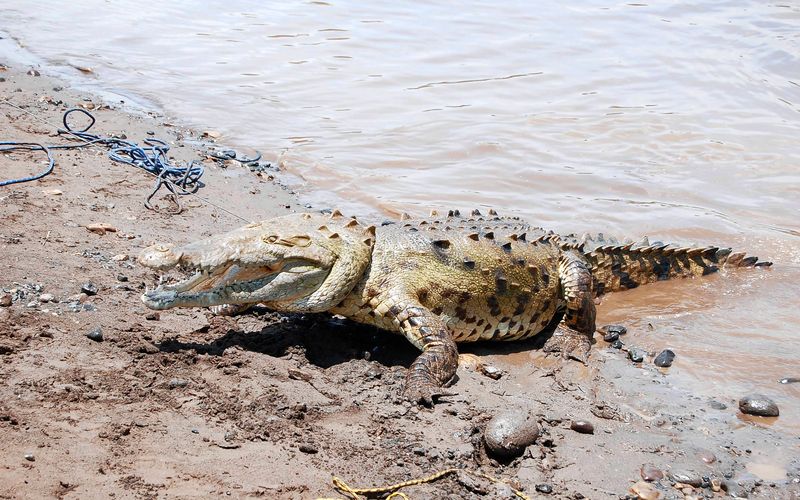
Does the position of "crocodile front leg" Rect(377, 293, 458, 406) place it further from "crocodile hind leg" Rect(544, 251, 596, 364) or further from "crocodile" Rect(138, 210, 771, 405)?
"crocodile hind leg" Rect(544, 251, 596, 364)

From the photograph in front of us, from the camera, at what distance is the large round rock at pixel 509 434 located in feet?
14.0

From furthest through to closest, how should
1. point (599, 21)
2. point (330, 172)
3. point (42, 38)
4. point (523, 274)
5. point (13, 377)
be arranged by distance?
point (599, 21) → point (42, 38) → point (330, 172) → point (523, 274) → point (13, 377)

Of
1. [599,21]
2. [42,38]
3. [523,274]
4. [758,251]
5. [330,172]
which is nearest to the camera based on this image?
[523,274]

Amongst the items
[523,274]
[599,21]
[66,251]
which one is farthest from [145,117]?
[599,21]

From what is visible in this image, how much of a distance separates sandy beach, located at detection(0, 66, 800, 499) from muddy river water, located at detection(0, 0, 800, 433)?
739mm

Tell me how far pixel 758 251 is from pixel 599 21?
Result: 9.72m

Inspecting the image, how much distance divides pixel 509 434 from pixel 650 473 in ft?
2.55

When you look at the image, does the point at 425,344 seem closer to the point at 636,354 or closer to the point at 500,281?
the point at 500,281

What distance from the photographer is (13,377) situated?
13.3 ft

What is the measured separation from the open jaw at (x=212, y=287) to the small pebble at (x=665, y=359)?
A: 2.82m

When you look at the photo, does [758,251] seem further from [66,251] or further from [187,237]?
[66,251]

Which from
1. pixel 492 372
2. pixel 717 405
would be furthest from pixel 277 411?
pixel 717 405

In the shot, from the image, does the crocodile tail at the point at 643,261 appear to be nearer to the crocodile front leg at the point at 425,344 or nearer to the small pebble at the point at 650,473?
the crocodile front leg at the point at 425,344

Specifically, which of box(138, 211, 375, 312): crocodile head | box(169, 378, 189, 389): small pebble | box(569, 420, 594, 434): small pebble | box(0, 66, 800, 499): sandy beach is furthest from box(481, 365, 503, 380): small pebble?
box(169, 378, 189, 389): small pebble
